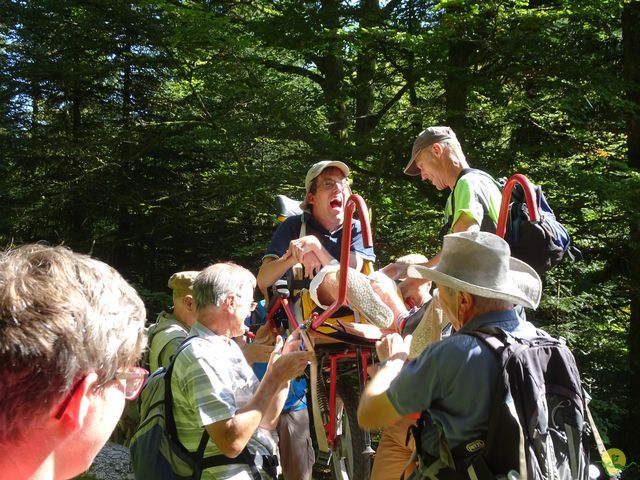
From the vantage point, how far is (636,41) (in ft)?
31.2

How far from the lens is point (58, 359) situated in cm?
122

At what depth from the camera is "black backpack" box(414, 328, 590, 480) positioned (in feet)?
7.06

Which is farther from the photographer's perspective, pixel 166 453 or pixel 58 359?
pixel 166 453

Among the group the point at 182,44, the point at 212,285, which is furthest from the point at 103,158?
the point at 212,285

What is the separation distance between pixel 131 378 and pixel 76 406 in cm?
21

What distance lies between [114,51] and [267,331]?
8.34 metres

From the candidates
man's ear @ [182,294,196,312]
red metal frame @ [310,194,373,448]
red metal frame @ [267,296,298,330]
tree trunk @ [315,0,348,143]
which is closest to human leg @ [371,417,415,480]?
red metal frame @ [310,194,373,448]

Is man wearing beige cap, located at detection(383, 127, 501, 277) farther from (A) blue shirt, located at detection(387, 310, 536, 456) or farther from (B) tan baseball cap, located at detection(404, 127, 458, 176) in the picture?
(A) blue shirt, located at detection(387, 310, 536, 456)

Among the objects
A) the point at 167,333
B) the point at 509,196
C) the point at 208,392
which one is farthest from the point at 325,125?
the point at 208,392

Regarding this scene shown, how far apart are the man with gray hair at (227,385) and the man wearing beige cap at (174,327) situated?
89 centimetres

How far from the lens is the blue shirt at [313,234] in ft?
13.3

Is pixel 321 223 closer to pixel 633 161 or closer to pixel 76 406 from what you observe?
pixel 76 406

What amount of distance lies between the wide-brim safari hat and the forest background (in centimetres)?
528

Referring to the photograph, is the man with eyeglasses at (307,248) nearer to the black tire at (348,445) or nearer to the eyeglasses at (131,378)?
the black tire at (348,445)
